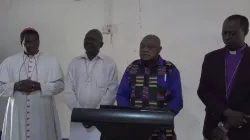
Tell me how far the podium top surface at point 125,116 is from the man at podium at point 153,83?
1562 mm

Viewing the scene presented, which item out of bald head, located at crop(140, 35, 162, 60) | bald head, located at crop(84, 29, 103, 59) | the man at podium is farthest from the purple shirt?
bald head, located at crop(84, 29, 103, 59)

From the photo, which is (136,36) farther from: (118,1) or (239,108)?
(239,108)

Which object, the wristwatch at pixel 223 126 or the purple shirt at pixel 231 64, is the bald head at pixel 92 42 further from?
the wristwatch at pixel 223 126

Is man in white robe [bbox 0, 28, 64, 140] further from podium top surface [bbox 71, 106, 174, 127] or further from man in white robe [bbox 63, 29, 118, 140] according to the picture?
podium top surface [bbox 71, 106, 174, 127]

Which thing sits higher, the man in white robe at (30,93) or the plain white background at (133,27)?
the plain white background at (133,27)

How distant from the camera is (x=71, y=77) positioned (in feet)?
12.1

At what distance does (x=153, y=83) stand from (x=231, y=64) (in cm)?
77

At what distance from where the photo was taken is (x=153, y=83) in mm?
2975

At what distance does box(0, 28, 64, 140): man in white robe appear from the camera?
372cm

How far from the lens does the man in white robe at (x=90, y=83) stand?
3.56m

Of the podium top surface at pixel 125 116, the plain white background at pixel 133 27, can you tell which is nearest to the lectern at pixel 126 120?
the podium top surface at pixel 125 116

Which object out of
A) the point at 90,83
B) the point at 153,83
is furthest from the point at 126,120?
→ the point at 90,83

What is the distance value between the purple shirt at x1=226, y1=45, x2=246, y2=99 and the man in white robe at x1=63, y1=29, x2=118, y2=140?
4.44 feet

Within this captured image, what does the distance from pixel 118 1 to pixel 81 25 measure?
764 millimetres
